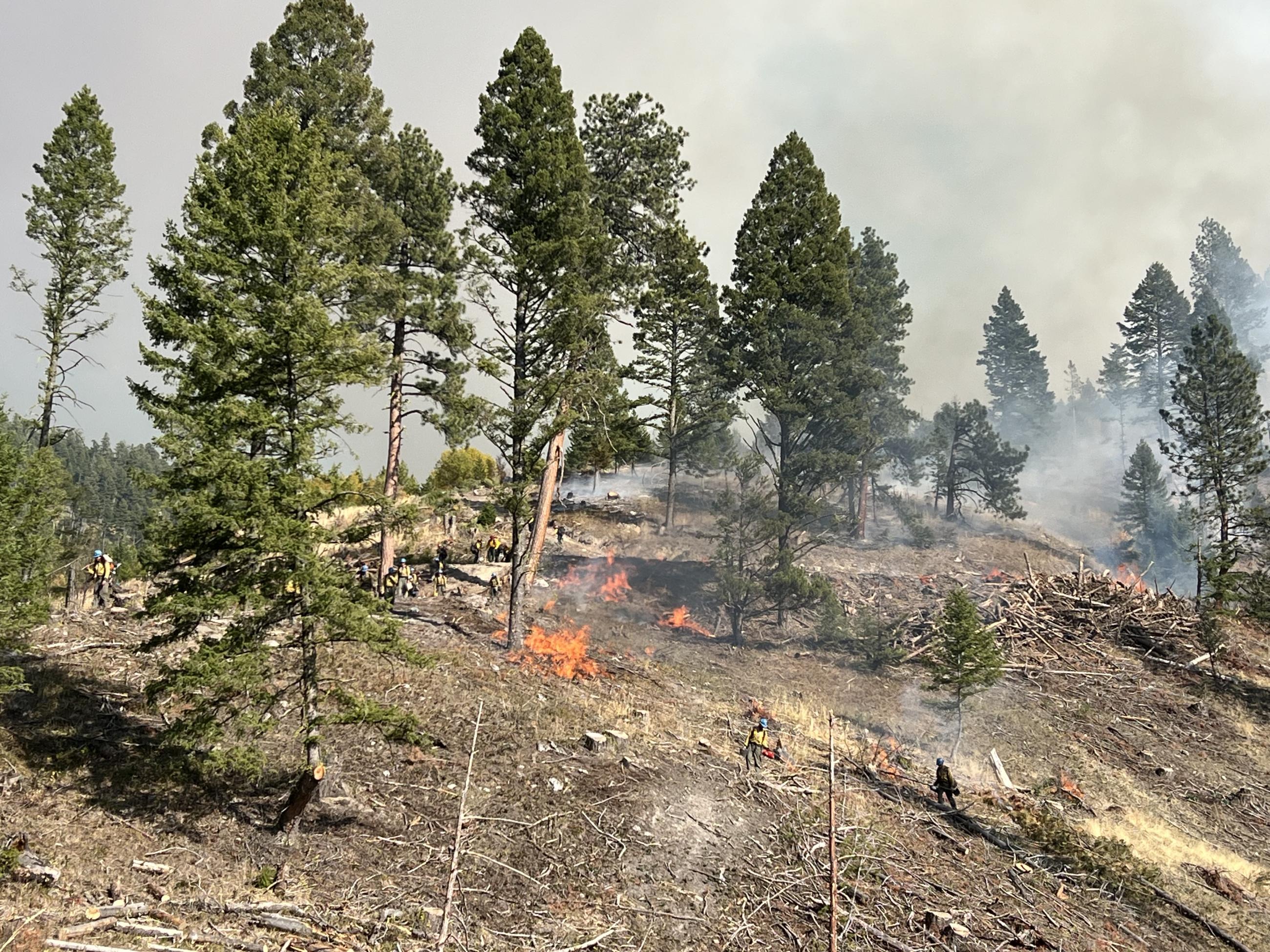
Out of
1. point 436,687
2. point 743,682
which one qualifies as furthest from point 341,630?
point 743,682

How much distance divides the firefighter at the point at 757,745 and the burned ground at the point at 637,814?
0.33m

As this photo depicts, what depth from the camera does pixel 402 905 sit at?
34.8 ft

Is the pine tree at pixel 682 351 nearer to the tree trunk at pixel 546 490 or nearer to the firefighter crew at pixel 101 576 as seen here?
the tree trunk at pixel 546 490

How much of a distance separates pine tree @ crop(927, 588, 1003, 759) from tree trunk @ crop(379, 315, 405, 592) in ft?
59.4

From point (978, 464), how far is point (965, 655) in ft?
114

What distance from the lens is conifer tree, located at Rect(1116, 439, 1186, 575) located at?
55.9m

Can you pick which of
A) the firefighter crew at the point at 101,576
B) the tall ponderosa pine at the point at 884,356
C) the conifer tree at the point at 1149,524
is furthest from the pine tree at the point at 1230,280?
the firefighter crew at the point at 101,576

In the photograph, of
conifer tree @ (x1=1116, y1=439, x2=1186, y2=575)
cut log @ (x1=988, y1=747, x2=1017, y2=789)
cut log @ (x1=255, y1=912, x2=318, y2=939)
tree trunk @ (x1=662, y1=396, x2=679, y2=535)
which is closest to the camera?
cut log @ (x1=255, y1=912, x2=318, y2=939)

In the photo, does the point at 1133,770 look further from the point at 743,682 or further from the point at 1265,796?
the point at 743,682

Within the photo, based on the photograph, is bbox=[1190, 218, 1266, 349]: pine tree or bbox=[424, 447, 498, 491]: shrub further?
bbox=[1190, 218, 1266, 349]: pine tree

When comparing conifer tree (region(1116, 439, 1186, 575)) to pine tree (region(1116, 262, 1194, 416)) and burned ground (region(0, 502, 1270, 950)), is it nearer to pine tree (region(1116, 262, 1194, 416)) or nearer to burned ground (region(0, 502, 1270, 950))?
pine tree (region(1116, 262, 1194, 416))

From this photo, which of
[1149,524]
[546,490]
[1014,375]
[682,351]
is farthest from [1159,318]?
[546,490]

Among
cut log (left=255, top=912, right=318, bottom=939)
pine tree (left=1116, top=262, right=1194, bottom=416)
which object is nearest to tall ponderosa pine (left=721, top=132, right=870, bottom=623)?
cut log (left=255, top=912, right=318, bottom=939)

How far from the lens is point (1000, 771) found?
21000 mm
